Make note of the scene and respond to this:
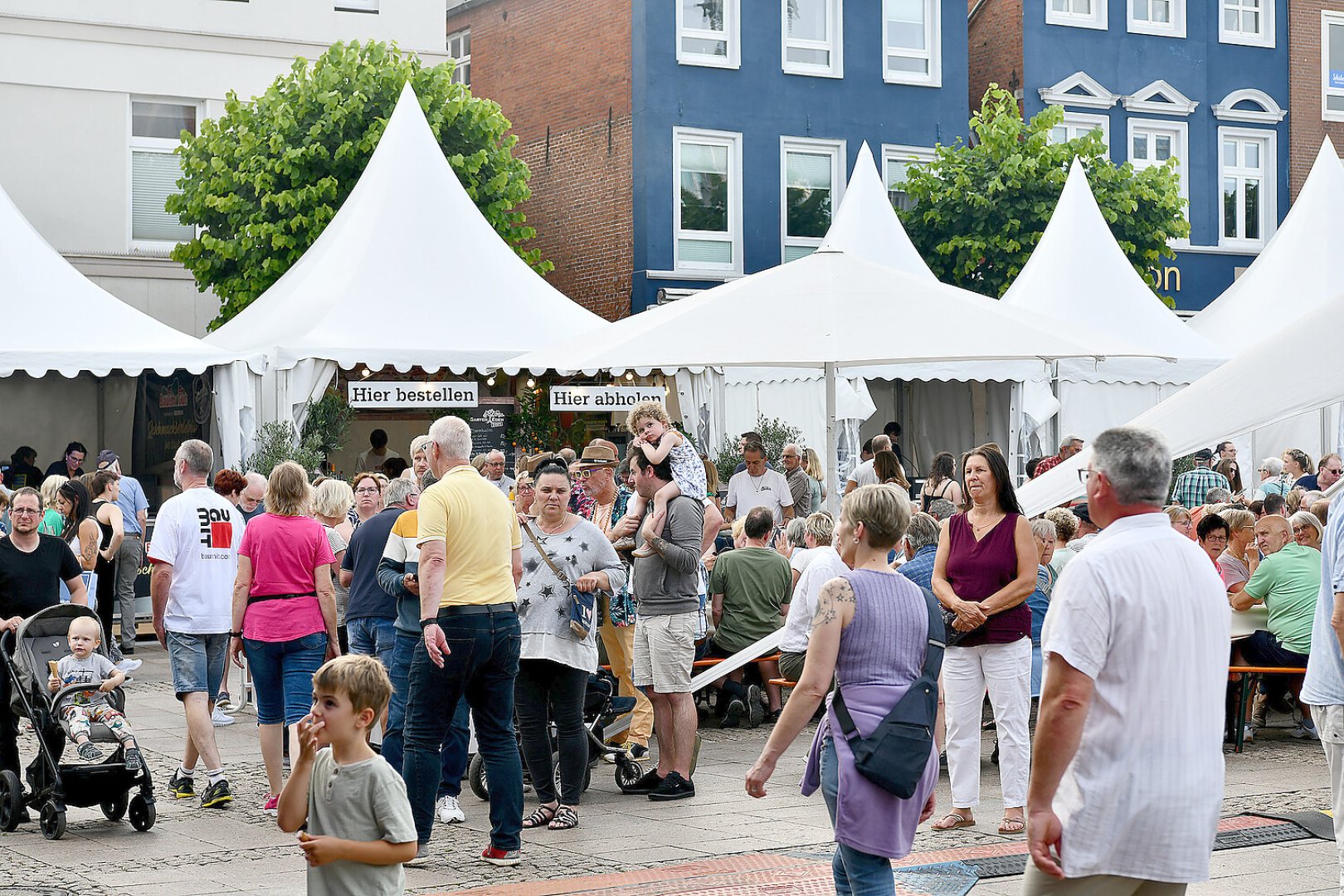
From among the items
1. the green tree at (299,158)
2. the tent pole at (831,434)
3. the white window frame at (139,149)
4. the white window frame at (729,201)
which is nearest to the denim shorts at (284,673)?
the tent pole at (831,434)

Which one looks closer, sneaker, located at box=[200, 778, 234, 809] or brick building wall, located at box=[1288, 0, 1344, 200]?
sneaker, located at box=[200, 778, 234, 809]

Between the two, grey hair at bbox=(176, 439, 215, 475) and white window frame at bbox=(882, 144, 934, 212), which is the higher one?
white window frame at bbox=(882, 144, 934, 212)

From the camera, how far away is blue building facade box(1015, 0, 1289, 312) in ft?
101

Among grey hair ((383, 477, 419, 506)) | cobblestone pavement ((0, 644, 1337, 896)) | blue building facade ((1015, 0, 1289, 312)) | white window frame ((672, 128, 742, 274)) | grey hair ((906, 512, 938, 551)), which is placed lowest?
cobblestone pavement ((0, 644, 1337, 896))

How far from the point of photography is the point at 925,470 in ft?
94.1

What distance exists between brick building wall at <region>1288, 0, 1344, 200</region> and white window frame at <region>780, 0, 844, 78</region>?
31.1ft

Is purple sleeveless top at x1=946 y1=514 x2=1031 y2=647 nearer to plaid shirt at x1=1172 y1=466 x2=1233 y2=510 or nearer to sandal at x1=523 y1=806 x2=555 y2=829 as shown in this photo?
sandal at x1=523 y1=806 x2=555 y2=829

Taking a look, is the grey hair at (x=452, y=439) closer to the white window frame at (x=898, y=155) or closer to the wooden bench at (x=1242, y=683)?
the wooden bench at (x=1242, y=683)

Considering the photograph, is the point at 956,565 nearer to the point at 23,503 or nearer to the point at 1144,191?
the point at 23,503

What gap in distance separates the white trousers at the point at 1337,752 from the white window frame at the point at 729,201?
21.7 meters

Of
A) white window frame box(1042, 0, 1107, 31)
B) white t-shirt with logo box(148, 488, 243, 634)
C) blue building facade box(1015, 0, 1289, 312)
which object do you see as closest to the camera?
white t-shirt with logo box(148, 488, 243, 634)

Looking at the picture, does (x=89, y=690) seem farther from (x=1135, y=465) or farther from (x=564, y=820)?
(x=1135, y=465)

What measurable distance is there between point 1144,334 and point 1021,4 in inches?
374

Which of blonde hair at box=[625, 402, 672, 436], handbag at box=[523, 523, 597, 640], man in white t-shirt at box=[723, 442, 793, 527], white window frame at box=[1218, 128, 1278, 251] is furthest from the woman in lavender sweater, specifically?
white window frame at box=[1218, 128, 1278, 251]
